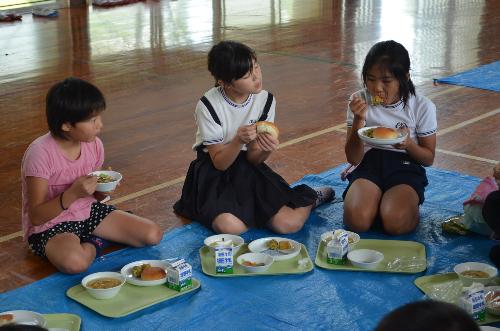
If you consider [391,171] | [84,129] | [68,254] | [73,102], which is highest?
[73,102]

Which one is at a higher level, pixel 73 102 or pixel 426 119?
pixel 73 102

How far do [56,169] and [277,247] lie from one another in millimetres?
1012

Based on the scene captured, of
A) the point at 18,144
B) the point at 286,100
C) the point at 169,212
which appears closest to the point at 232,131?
the point at 169,212

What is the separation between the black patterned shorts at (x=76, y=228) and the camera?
3.52 m

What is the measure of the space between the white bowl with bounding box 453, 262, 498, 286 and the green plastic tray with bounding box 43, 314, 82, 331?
4.91ft

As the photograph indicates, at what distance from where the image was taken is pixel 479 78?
263 inches

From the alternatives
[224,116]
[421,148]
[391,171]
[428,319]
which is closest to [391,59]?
[421,148]

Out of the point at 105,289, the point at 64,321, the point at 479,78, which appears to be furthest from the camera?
the point at 479,78

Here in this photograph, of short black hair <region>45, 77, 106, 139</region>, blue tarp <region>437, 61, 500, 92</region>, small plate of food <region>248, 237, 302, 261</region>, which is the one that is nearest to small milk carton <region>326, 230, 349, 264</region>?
small plate of food <region>248, 237, 302, 261</region>

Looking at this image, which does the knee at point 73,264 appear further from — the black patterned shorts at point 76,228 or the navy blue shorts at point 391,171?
the navy blue shorts at point 391,171

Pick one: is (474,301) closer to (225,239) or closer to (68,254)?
(225,239)

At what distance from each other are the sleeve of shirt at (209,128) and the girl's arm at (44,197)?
2.10ft

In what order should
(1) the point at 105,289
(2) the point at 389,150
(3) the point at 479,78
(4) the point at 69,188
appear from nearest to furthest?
(1) the point at 105,289 → (4) the point at 69,188 → (2) the point at 389,150 → (3) the point at 479,78

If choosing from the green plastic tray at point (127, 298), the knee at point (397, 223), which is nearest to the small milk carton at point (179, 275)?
the green plastic tray at point (127, 298)
